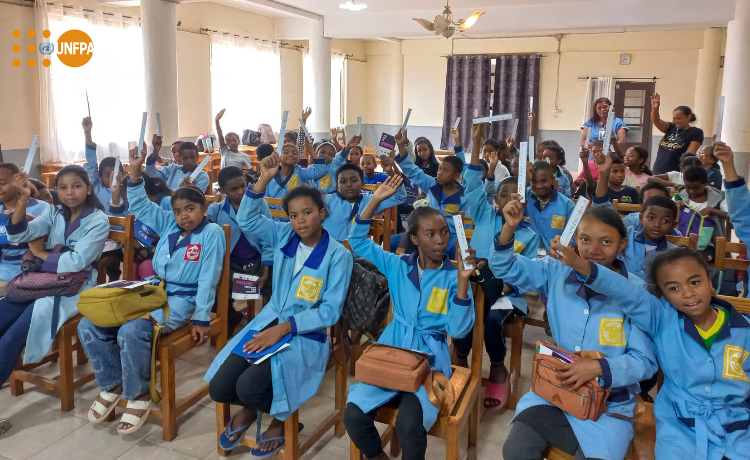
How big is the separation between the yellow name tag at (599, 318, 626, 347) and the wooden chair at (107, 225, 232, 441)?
1407 millimetres

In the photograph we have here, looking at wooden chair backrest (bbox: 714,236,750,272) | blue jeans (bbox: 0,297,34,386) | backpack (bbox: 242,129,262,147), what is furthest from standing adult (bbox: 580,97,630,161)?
backpack (bbox: 242,129,262,147)

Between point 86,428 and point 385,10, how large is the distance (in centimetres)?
754

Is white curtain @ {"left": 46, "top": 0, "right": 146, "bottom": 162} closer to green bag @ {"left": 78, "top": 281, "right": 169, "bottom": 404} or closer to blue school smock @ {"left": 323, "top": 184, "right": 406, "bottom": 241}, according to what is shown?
blue school smock @ {"left": 323, "top": 184, "right": 406, "bottom": 241}

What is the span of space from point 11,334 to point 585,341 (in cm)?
211

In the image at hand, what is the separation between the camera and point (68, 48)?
244 inches

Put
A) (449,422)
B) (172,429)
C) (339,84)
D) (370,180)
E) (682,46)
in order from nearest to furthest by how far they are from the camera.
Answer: (449,422)
(172,429)
(370,180)
(682,46)
(339,84)

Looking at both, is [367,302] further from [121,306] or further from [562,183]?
[562,183]

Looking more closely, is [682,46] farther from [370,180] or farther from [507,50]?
[370,180]

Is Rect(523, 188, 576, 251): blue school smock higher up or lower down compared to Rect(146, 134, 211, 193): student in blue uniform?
lower down

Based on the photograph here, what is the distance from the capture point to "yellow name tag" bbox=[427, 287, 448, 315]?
70.0 inches

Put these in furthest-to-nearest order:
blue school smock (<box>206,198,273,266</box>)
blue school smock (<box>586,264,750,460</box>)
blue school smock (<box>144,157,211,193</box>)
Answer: blue school smock (<box>144,157,211,193</box>), blue school smock (<box>206,198,273,266</box>), blue school smock (<box>586,264,750,460</box>)

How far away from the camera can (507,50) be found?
10656 mm

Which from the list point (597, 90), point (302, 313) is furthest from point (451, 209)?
point (597, 90)

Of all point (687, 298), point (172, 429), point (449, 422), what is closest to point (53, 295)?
point (172, 429)
